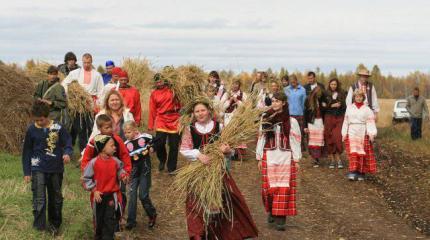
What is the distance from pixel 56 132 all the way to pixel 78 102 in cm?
537

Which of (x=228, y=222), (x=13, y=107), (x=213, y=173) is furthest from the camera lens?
(x=13, y=107)

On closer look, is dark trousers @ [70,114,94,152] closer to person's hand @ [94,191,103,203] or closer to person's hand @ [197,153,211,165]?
person's hand @ [94,191,103,203]

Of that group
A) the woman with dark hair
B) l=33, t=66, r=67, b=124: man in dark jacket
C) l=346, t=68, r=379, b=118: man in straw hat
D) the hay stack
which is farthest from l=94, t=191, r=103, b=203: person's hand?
the woman with dark hair

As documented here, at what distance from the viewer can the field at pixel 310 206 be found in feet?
27.9

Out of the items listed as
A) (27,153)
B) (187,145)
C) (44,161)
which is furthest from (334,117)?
(27,153)

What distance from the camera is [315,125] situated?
15000mm

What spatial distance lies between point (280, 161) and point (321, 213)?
1489 mm

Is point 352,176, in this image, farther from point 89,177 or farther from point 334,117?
point 89,177

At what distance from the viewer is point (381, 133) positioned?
81.7 ft

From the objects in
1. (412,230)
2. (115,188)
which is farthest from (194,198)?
(412,230)

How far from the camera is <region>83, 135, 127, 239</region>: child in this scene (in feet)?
24.0

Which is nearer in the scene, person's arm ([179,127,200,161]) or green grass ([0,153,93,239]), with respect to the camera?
person's arm ([179,127,200,161])

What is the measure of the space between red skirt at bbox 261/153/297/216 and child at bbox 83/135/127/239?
103 inches

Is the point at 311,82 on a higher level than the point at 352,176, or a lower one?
higher
